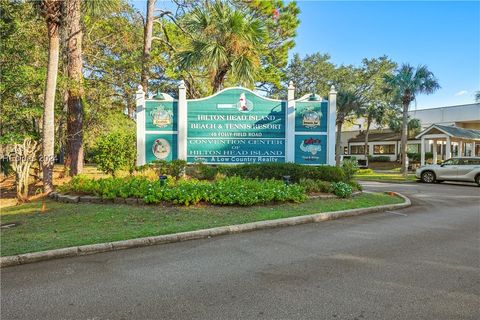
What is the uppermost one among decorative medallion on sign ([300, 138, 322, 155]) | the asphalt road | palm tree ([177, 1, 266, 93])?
palm tree ([177, 1, 266, 93])

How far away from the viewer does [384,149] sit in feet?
151

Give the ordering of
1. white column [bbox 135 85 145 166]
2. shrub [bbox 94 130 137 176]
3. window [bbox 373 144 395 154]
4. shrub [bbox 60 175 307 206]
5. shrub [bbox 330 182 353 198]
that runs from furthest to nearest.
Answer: window [bbox 373 144 395 154]
white column [bbox 135 85 145 166]
shrub [bbox 94 130 137 176]
shrub [bbox 330 182 353 198]
shrub [bbox 60 175 307 206]

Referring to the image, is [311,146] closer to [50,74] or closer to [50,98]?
[50,98]

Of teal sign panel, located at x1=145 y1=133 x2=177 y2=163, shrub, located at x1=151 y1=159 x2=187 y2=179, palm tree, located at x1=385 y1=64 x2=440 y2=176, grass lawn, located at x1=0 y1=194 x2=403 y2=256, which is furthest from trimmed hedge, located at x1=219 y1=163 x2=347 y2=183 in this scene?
palm tree, located at x1=385 y1=64 x2=440 y2=176

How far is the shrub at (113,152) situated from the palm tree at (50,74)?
1.39 metres

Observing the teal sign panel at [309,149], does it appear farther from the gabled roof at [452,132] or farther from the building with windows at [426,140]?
the building with windows at [426,140]

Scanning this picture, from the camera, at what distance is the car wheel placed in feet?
60.9

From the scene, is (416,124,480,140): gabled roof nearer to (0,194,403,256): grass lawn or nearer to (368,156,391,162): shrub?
(368,156,391,162): shrub

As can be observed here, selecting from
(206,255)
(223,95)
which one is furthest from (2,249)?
(223,95)

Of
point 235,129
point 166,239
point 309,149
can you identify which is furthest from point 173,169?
point 166,239

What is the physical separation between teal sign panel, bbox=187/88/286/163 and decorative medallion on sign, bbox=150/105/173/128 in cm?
74

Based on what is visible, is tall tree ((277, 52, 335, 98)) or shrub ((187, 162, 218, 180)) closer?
shrub ((187, 162, 218, 180))

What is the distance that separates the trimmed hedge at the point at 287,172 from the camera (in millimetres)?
10578

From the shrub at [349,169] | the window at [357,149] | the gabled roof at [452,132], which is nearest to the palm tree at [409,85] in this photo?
the gabled roof at [452,132]
